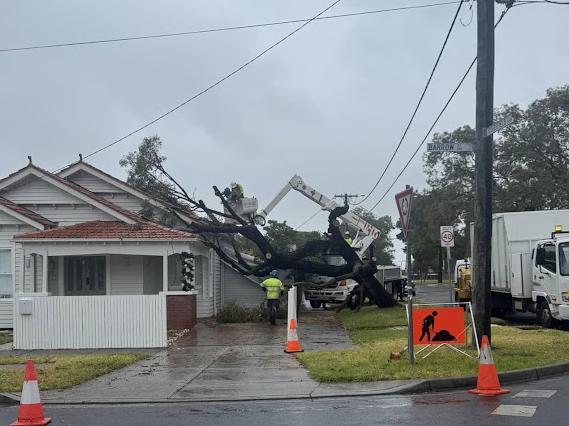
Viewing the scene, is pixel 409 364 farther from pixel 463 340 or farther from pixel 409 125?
pixel 409 125

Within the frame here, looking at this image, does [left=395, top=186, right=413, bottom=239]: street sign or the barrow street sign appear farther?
the barrow street sign

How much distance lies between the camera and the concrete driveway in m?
9.71

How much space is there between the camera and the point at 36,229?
66.8ft

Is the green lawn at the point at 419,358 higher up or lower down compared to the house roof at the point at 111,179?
lower down

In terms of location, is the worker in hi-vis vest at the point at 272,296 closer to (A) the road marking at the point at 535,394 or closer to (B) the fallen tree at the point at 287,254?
(B) the fallen tree at the point at 287,254

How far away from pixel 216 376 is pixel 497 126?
6.46 meters

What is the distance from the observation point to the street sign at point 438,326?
11578 millimetres

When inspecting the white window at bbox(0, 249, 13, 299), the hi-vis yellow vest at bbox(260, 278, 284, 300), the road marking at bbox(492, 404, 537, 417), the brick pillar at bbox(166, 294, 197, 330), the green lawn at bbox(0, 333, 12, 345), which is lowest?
the green lawn at bbox(0, 333, 12, 345)

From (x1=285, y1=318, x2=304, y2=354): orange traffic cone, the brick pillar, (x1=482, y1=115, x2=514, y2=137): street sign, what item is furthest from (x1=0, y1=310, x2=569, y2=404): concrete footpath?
(x1=482, y1=115, x2=514, y2=137): street sign

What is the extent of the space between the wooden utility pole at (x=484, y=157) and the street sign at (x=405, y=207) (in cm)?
207

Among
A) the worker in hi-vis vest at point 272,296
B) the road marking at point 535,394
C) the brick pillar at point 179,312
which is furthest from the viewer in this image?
the worker in hi-vis vest at point 272,296

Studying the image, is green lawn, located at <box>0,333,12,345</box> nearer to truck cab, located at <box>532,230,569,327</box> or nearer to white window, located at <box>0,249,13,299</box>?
white window, located at <box>0,249,13,299</box>

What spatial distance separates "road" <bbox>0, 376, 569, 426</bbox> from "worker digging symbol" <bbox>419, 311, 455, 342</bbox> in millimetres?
2040

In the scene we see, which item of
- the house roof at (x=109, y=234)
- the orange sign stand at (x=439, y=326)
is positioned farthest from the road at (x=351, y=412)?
the house roof at (x=109, y=234)
